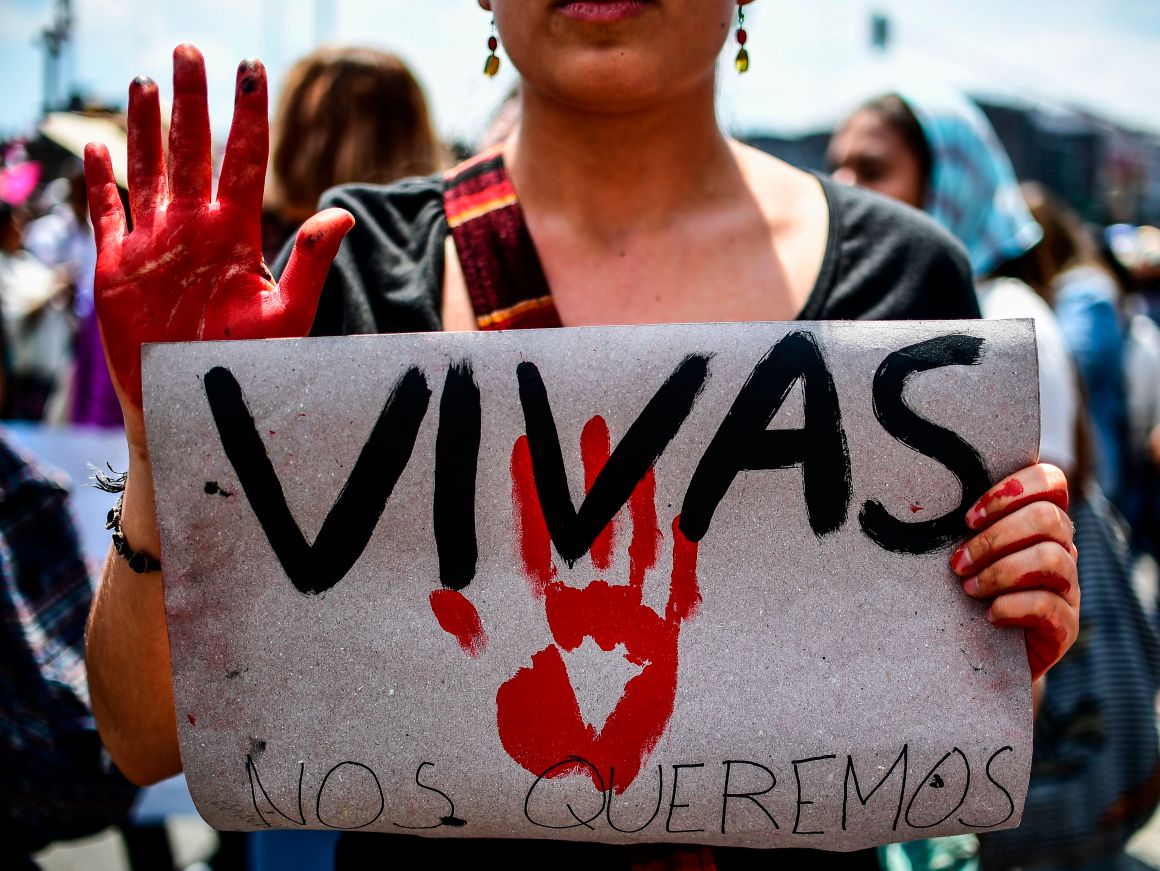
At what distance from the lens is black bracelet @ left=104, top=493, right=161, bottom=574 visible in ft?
3.08

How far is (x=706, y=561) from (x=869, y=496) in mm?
161

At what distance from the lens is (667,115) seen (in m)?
1.10

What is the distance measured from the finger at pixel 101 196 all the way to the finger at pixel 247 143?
10cm

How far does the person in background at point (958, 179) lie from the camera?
2.10 m

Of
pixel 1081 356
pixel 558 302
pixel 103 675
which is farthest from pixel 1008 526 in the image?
pixel 1081 356

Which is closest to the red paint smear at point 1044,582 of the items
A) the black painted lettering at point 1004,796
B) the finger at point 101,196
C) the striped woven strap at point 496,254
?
the black painted lettering at point 1004,796

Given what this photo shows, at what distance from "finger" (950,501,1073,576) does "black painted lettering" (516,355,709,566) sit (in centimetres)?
29

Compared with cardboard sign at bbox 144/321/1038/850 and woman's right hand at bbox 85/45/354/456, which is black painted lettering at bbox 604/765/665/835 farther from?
woman's right hand at bbox 85/45/354/456

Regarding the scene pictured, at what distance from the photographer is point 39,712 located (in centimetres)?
138

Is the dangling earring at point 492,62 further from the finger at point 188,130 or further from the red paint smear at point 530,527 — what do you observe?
the red paint smear at point 530,527

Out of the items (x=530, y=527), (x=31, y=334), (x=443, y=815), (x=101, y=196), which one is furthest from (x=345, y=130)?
(x=31, y=334)

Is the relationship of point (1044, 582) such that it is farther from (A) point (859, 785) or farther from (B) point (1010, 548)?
(A) point (859, 785)

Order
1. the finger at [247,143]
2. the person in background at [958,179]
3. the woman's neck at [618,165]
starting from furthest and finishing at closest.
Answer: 1. the person in background at [958,179]
2. the woman's neck at [618,165]
3. the finger at [247,143]

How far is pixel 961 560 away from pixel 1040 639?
12 cm
